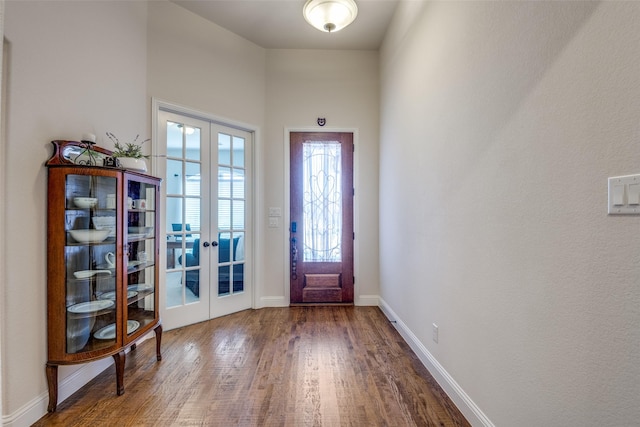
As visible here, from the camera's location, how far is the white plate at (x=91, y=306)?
1.82 meters

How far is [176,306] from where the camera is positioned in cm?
300

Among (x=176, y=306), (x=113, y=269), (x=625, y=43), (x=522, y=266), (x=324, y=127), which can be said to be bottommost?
(x=176, y=306)

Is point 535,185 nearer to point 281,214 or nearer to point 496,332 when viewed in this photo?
point 496,332

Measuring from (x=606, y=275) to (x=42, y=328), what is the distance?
282cm

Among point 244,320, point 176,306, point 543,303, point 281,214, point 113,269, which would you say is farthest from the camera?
point 281,214

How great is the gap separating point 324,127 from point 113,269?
2.77 metres

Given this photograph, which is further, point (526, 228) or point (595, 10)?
point (526, 228)

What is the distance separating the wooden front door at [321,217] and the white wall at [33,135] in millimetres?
2211

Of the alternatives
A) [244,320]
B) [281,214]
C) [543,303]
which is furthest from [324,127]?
[543,303]

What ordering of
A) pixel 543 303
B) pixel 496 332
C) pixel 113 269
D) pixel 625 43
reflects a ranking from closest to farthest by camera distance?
pixel 625 43
pixel 543 303
pixel 496 332
pixel 113 269

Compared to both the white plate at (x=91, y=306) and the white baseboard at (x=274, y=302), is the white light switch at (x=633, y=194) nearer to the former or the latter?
the white plate at (x=91, y=306)

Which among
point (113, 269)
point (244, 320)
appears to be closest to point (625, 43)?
point (113, 269)

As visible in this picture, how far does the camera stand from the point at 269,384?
78.5 inches

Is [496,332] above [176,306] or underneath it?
above
